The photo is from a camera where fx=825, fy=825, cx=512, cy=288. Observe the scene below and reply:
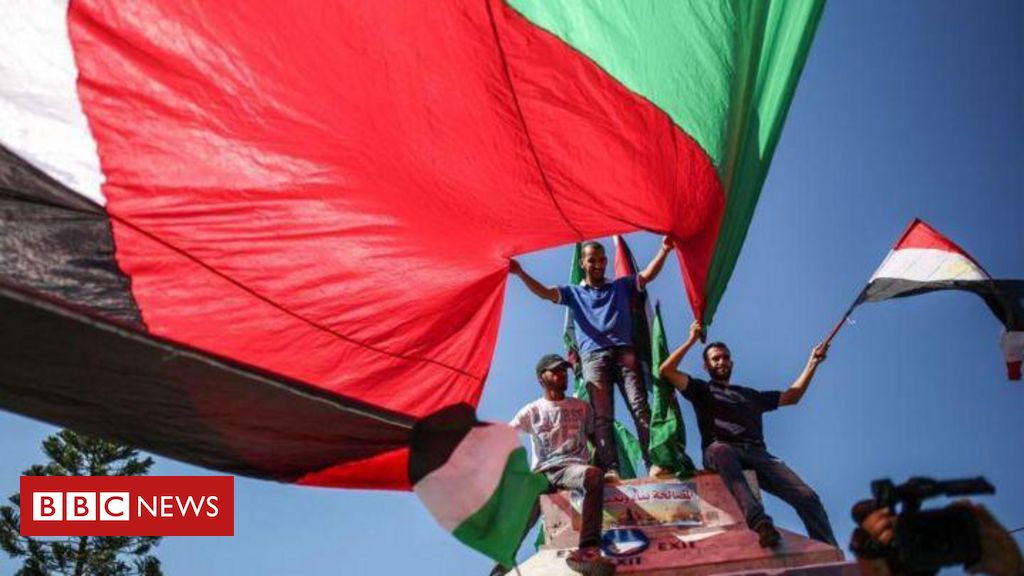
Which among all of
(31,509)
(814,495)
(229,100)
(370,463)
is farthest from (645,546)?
(31,509)

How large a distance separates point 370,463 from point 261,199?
5.06 ft

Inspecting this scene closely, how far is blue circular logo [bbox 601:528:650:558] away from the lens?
429 cm

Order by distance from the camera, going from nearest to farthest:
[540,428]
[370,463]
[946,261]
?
[370,463]
[540,428]
[946,261]

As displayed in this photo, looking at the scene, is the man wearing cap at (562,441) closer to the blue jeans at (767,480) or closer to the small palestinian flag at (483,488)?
the small palestinian flag at (483,488)

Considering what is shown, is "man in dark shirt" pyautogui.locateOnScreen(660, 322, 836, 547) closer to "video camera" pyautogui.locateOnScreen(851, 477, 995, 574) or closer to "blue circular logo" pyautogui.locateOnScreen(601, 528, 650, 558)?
"blue circular logo" pyautogui.locateOnScreen(601, 528, 650, 558)

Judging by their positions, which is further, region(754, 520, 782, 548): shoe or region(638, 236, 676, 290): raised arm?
region(638, 236, 676, 290): raised arm

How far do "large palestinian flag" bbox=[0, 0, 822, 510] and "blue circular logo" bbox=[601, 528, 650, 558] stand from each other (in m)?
1.04

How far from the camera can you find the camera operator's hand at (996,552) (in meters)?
2.11

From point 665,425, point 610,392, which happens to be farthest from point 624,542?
point 610,392

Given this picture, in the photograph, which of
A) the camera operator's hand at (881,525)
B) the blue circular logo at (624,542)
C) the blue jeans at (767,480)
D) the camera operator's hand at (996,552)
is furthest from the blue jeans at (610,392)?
the camera operator's hand at (996,552)

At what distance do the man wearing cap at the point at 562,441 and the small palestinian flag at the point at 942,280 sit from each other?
2197mm

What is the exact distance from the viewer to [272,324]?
459 cm

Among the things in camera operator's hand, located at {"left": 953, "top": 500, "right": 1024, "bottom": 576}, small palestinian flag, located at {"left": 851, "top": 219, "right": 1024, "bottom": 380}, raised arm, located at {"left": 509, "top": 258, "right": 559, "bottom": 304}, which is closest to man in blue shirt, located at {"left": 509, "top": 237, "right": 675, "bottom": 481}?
raised arm, located at {"left": 509, "top": 258, "right": 559, "bottom": 304}

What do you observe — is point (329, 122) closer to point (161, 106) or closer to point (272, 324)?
point (161, 106)
